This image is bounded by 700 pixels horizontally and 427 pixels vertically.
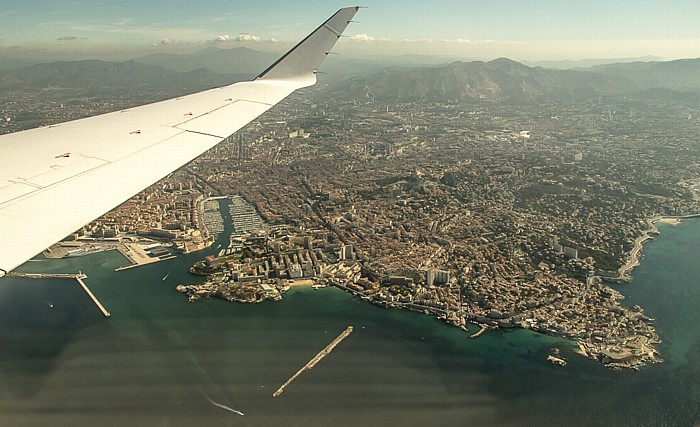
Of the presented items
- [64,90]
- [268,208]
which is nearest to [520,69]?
[64,90]

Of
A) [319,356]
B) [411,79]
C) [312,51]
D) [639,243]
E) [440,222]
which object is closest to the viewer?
[312,51]

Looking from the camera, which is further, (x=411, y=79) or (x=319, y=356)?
(x=411, y=79)

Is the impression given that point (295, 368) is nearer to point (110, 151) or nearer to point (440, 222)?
point (110, 151)

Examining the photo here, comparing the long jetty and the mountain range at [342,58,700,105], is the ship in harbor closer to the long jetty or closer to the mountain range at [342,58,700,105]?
the long jetty

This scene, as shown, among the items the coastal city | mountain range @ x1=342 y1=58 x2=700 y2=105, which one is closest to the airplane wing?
the coastal city

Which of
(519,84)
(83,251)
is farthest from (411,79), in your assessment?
(83,251)

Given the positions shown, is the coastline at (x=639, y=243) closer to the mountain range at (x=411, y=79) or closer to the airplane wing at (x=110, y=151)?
the airplane wing at (x=110, y=151)
